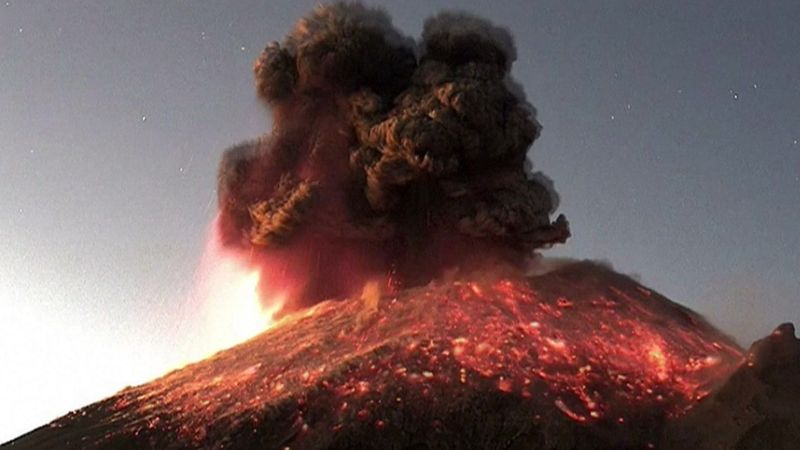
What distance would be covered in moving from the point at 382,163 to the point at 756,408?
14.0 m

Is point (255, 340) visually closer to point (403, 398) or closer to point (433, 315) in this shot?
point (433, 315)

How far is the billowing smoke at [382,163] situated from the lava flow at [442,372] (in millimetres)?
3179

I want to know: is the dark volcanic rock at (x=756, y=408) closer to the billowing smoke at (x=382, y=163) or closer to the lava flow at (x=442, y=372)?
the lava flow at (x=442, y=372)

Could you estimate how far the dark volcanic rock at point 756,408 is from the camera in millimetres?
13850

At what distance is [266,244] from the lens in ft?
90.0

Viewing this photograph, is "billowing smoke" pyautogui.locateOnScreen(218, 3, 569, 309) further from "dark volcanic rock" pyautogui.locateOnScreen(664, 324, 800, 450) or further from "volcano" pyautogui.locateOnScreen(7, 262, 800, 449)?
"dark volcanic rock" pyautogui.locateOnScreen(664, 324, 800, 450)

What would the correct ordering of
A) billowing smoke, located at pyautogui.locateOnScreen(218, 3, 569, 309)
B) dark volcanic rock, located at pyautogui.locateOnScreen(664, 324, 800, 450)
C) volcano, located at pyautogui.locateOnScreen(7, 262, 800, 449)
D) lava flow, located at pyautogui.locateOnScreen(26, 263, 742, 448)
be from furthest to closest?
billowing smoke, located at pyautogui.locateOnScreen(218, 3, 569, 309), lava flow, located at pyautogui.locateOnScreen(26, 263, 742, 448), volcano, located at pyautogui.locateOnScreen(7, 262, 800, 449), dark volcanic rock, located at pyautogui.locateOnScreen(664, 324, 800, 450)

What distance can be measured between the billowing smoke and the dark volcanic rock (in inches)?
411

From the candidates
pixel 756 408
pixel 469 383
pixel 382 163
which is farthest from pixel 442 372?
pixel 382 163

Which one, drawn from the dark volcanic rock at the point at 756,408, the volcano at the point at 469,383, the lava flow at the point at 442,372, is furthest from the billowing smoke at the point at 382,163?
the dark volcanic rock at the point at 756,408

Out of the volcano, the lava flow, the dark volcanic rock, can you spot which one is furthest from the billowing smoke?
the dark volcanic rock

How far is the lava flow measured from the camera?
1543cm

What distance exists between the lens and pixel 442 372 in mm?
16703

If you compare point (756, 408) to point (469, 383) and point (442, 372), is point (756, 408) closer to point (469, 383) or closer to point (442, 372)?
point (469, 383)
